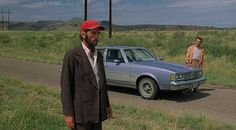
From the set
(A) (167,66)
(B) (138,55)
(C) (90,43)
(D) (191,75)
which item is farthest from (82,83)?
(B) (138,55)

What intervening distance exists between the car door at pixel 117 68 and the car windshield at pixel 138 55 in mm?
226

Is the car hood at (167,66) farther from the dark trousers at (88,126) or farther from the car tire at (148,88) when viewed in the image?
the dark trousers at (88,126)

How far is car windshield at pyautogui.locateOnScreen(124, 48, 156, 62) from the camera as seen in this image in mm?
12223

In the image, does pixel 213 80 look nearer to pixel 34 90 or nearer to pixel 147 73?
pixel 147 73

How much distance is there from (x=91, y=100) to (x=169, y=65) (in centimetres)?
754

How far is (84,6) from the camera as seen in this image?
109 feet

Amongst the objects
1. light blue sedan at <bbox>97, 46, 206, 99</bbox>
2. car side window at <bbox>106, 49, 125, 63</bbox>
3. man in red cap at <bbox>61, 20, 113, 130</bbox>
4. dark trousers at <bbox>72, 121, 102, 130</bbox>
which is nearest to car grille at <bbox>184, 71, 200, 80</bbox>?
light blue sedan at <bbox>97, 46, 206, 99</bbox>

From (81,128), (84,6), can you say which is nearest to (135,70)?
(81,128)

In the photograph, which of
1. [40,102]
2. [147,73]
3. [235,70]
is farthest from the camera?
[235,70]

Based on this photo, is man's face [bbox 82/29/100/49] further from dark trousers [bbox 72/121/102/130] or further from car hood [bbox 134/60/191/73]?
car hood [bbox 134/60/191/73]

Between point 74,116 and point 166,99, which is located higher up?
point 74,116

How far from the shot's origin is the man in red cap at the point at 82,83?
13.9ft

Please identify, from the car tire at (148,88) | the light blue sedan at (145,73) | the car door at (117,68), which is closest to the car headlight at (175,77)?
the light blue sedan at (145,73)

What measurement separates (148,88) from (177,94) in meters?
1.37
